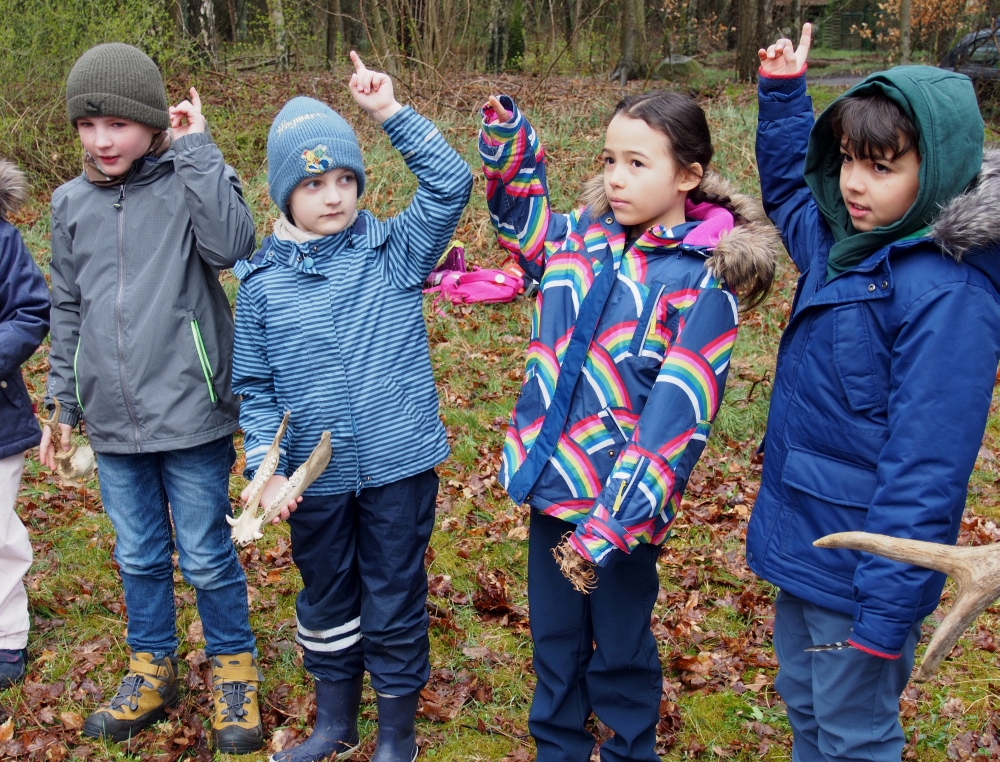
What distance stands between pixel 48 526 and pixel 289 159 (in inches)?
127

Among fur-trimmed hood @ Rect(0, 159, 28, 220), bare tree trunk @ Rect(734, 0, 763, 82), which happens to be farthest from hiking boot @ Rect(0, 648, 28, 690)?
bare tree trunk @ Rect(734, 0, 763, 82)

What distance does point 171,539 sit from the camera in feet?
10.7

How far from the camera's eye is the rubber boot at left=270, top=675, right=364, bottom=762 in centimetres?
304

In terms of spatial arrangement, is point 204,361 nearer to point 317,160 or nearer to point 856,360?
point 317,160

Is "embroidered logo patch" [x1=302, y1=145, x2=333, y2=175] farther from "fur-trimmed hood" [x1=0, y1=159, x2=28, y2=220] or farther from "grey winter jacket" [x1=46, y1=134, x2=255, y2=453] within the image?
"fur-trimmed hood" [x1=0, y1=159, x2=28, y2=220]

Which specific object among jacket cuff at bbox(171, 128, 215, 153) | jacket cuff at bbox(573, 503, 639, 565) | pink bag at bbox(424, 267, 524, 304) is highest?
jacket cuff at bbox(171, 128, 215, 153)

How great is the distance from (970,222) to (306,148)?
1781mm

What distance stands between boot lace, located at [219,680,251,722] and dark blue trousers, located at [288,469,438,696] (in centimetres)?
41

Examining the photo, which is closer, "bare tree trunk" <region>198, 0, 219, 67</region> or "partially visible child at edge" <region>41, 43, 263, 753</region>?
"partially visible child at edge" <region>41, 43, 263, 753</region>

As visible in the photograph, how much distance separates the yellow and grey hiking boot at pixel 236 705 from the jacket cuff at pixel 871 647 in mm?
2119

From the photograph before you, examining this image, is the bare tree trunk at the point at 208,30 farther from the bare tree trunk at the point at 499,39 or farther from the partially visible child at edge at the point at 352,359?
the partially visible child at edge at the point at 352,359

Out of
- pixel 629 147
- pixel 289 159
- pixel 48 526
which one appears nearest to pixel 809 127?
pixel 629 147

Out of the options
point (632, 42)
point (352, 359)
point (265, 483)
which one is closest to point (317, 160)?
point (352, 359)

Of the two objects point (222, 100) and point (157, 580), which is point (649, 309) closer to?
point (157, 580)
